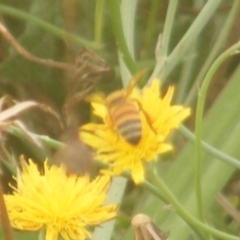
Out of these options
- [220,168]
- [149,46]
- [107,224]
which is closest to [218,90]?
[149,46]

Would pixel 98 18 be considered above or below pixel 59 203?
above

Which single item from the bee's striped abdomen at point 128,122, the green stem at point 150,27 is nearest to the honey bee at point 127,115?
the bee's striped abdomen at point 128,122

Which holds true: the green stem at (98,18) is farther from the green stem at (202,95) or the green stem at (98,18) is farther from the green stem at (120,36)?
the green stem at (202,95)

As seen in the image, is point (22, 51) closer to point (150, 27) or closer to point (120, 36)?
point (120, 36)

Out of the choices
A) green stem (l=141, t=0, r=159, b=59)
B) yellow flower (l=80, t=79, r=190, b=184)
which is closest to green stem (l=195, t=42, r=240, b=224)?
yellow flower (l=80, t=79, r=190, b=184)

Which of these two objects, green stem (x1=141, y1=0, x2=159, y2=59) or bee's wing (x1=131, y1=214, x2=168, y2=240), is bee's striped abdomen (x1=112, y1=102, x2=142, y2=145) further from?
green stem (x1=141, y1=0, x2=159, y2=59)

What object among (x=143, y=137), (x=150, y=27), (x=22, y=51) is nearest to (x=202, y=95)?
(x=143, y=137)

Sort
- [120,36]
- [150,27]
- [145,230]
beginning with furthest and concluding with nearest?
[150,27] < [120,36] < [145,230]

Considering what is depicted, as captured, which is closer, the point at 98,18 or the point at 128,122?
the point at 128,122
